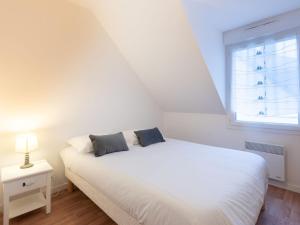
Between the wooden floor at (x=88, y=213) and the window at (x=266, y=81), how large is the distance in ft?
3.45

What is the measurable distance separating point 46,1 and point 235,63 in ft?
9.36

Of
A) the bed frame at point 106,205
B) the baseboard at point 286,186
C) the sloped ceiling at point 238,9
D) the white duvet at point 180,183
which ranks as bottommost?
the baseboard at point 286,186

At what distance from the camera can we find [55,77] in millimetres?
2531

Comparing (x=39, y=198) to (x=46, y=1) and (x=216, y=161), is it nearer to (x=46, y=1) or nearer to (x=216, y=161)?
(x=216, y=161)

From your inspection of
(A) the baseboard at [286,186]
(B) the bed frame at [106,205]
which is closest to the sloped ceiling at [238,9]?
(B) the bed frame at [106,205]

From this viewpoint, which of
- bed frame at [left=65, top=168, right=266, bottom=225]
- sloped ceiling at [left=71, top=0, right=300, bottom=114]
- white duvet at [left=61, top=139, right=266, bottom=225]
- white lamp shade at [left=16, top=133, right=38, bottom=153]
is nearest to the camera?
white duvet at [left=61, top=139, right=266, bottom=225]

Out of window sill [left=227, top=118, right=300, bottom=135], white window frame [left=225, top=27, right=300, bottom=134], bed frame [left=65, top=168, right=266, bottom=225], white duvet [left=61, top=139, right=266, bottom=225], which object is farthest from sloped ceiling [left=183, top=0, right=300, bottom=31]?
bed frame [left=65, top=168, right=266, bottom=225]

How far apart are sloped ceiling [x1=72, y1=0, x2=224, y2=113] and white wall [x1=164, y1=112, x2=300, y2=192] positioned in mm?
221

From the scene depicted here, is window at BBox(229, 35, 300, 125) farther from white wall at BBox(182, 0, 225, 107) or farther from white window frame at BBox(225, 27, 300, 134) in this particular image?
white wall at BBox(182, 0, 225, 107)

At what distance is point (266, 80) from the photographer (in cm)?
271

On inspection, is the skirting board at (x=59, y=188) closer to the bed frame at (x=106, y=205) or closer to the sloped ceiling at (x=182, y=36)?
the bed frame at (x=106, y=205)

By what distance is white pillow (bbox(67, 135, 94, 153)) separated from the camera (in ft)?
8.05

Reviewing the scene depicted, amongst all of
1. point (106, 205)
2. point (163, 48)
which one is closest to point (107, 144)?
point (106, 205)

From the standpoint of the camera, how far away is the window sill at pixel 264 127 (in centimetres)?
254
